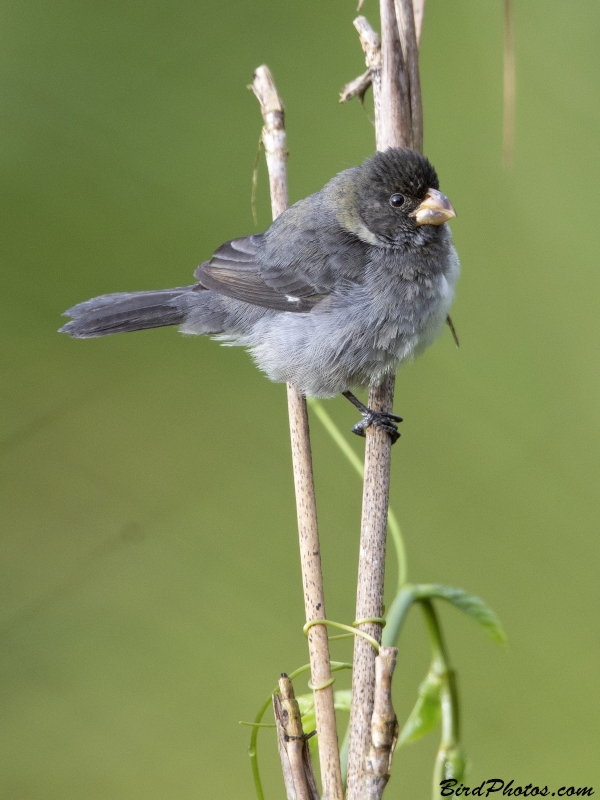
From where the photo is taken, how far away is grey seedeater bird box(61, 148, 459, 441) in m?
2.30

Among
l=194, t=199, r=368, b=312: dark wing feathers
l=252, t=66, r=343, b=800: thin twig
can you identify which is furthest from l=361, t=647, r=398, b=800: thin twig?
l=194, t=199, r=368, b=312: dark wing feathers

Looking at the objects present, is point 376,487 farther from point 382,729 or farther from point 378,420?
point 382,729

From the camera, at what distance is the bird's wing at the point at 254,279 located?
97.4 inches

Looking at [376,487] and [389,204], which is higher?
[389,204]

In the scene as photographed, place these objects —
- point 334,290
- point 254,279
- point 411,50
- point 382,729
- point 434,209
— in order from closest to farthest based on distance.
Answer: point 382,729
point 411,50
point 434,209
point 334,290
point 254,279

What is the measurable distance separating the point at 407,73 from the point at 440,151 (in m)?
1.09

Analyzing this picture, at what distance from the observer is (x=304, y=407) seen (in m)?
1.93

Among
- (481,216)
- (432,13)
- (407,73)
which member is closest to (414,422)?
(481,216)

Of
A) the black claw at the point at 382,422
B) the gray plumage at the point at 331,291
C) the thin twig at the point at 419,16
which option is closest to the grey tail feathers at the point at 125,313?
the gray plumage at the point at 331,291

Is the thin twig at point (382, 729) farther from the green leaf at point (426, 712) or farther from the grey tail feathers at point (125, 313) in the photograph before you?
the grey tail feathers at point (125, 313)

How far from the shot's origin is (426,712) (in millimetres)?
1585

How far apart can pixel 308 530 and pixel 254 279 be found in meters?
1.19

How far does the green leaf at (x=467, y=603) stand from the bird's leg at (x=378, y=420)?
0.42m

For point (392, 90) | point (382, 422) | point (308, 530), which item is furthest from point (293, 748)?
point (392, 90)
